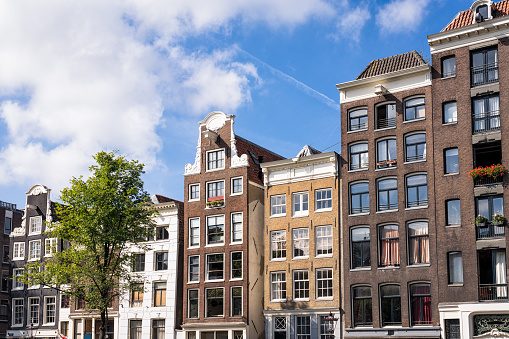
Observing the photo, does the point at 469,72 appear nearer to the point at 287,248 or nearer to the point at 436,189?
the point at 436,189

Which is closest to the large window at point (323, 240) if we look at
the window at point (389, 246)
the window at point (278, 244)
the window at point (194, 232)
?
the window at point (278, 244)

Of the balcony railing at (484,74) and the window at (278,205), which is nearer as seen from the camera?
the balcony railing at (484,74)

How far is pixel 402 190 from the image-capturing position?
42.8 m

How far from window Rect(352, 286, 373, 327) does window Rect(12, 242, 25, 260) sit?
35.6 metres

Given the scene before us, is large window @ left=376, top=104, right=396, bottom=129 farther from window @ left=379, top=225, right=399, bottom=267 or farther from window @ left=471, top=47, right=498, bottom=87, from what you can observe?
window @ left=379, top=225, right=399, bottom=267

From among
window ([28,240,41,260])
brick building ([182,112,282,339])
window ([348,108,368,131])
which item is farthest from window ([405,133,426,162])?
window ([28,240,41,260])

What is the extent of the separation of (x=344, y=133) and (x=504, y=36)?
38.5ft

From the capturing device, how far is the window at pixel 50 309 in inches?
2411

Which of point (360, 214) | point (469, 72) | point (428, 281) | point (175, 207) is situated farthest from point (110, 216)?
point (469, 72)

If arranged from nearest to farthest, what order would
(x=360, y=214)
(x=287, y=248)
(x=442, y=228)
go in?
(x=442, y=228), (x=360, y=214), (x=287, y=248)

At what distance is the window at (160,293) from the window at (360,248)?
16763 millimetres

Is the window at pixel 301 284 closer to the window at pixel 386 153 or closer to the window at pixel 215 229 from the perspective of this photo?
the window at pixel 215 229

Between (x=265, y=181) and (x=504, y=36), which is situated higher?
(x=504, y=36)

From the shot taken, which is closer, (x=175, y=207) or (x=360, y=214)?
(x=360, y=214)
